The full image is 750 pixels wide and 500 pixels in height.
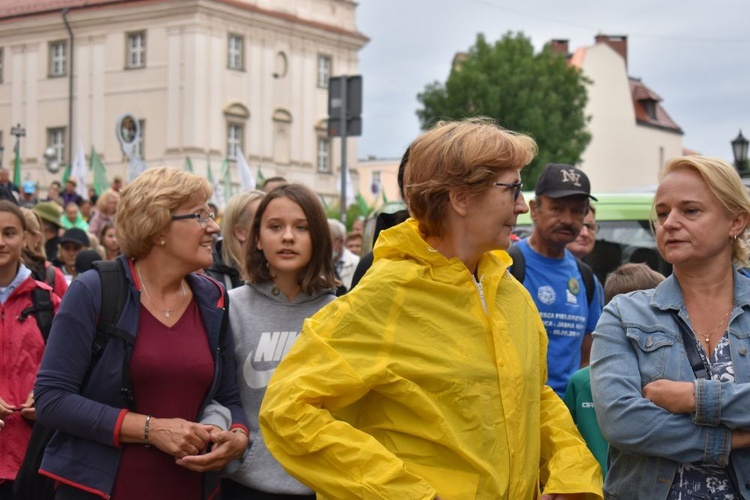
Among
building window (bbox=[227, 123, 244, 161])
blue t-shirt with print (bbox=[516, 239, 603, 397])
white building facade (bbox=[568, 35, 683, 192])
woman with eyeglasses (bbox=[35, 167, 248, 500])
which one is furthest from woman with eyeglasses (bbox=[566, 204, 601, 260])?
white building facade (bbox=[568, 35, 683, 192])

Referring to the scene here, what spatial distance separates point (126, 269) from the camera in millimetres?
4457

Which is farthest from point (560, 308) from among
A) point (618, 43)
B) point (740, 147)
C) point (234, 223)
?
point (618, 43)

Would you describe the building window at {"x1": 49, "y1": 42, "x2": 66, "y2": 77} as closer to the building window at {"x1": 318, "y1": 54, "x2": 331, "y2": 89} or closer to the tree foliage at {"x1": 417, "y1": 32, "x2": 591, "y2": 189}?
the building window at {"x1": 318, "y1": 54, "x2": 331, "y2": 89}

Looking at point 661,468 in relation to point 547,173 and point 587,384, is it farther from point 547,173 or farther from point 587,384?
point 547,173

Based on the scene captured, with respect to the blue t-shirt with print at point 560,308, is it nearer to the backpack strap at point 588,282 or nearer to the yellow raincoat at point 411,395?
the backpack strap at point 588,282

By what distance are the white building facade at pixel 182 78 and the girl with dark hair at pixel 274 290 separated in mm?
49350

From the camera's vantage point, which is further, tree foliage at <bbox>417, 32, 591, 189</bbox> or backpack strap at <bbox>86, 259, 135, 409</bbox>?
tree foliage at <bbox>417, 32, 591, 189</bbox>

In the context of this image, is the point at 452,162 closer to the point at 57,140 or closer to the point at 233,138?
the point at 233,138

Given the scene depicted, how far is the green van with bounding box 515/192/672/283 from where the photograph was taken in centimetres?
948

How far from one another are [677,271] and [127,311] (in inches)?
79.3

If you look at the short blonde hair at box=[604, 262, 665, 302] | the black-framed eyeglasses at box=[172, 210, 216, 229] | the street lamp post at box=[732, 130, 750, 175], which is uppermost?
the street lamp post at box=[732, 130, 750, 175]

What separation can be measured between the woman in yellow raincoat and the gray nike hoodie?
1243 millimetres

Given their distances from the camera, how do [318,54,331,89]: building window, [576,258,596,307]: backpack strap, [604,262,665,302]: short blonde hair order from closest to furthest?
[604,262,665,302]: short blonde hair → [576,258,596,307]: backpack strap → [318,54,331,89]: building window

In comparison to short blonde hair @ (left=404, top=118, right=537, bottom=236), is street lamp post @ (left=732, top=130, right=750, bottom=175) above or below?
above
